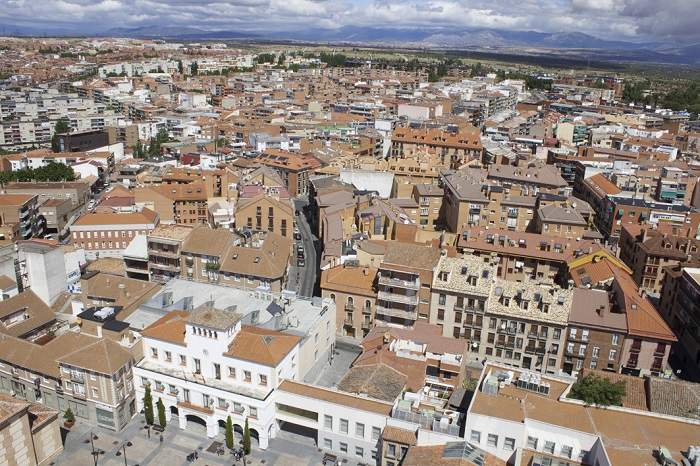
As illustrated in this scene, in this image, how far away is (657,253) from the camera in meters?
92.5

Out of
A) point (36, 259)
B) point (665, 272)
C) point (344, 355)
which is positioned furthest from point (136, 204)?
point (665, 272)

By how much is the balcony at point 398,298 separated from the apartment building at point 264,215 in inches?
1332

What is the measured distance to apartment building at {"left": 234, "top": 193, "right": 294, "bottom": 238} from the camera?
337 feet

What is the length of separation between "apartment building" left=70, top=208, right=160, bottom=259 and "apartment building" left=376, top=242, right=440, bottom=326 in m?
47.4

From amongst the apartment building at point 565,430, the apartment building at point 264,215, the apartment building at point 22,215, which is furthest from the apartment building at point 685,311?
the apartment building at point 22,215

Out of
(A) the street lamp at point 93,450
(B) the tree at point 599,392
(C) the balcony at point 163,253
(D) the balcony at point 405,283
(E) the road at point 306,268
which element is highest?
(D) the balcony at point 405,283

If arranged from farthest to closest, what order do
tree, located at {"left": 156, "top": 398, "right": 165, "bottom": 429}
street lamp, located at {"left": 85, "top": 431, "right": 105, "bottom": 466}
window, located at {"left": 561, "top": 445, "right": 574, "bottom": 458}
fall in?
tree, located at {"left": 156, "top": 398, "right": 165, "bottom": 429}, street lamp, located at {"left": 85, "top": 431, "right": 105, "bottom": 466}, window, located at {"left": 561, "top": 445, "right": 574, "bottom": 458}

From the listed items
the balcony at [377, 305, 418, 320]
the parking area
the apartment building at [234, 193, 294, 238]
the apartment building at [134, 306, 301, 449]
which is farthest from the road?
the parking area

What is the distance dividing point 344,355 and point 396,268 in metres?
13.3

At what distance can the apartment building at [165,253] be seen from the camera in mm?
87438

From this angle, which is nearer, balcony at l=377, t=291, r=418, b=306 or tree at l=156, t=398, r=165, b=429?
tree at l=156, t=398, r=165, b=429

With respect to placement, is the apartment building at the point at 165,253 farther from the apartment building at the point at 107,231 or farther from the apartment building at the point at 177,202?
the apartment building at the point at 177,202

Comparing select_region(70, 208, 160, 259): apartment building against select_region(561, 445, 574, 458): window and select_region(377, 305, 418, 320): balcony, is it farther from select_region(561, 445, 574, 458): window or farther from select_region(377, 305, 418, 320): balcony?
select_region(561, 445, 574, 458): window

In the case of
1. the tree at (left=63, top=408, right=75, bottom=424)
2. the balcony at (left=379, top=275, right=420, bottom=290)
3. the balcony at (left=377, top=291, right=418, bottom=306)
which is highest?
the balcony at (left=379, top=275, right=420, bottom=290)
